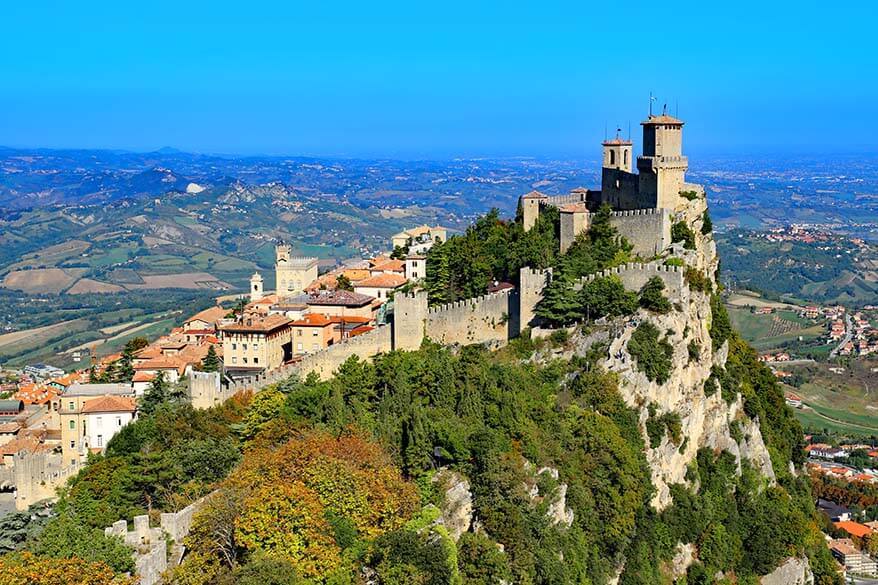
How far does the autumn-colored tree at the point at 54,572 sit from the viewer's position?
22.0 m

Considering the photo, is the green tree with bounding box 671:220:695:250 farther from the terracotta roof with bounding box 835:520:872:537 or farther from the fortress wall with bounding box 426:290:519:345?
the terracotta roof with bounding box 835:520:872:537

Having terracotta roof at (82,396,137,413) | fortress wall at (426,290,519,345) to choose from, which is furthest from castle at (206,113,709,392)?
terracotta roof at (82,396,137,413)

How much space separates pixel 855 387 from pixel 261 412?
92.9m

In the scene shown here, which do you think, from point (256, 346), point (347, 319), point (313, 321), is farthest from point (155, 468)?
point (347, 319)

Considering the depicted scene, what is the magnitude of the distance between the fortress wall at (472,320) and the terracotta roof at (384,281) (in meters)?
9.64

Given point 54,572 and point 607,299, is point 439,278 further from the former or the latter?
point 54,572

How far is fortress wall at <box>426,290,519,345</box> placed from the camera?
138 feet

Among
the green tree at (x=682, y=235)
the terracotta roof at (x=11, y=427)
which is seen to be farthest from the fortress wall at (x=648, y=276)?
the terracotta roof at (x=11, y=427)

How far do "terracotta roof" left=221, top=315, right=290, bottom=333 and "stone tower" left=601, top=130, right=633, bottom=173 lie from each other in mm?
16064

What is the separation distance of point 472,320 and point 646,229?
26.6 feet

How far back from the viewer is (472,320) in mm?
42344

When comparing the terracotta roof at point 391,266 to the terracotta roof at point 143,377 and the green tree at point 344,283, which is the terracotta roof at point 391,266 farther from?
the terracotta roof at point 143,377

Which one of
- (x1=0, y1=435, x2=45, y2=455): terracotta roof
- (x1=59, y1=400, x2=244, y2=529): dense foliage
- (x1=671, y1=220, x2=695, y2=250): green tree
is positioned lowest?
(x1=0, y1=435, x2=45, y2=455): terracotta roof

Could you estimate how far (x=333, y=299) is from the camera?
48.5 meters
